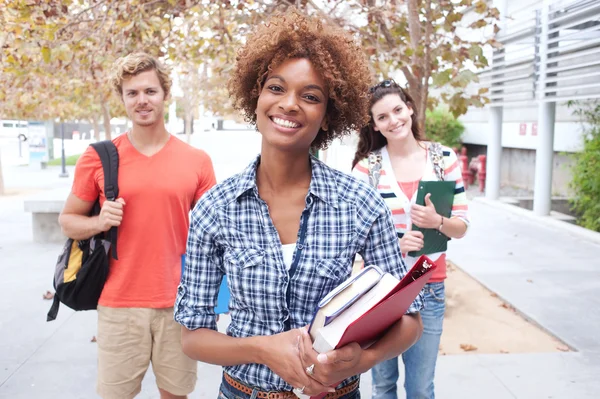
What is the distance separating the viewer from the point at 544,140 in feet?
38.2

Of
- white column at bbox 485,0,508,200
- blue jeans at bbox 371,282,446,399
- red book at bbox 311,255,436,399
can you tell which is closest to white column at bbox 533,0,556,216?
white column at bbox 485,0,508,200

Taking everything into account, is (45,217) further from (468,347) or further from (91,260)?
(91,260)

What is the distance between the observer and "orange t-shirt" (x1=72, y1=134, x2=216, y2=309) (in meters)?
3.11


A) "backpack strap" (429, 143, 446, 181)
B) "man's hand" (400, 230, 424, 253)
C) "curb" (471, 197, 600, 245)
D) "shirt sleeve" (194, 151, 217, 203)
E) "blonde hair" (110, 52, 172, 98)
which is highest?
"blonde hair" (110, 52, 172, 98)

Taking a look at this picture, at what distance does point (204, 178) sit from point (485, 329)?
366 centimetres

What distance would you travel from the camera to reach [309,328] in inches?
62.9

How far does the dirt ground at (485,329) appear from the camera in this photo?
5.39 metres

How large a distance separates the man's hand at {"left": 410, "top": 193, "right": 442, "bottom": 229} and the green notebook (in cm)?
3

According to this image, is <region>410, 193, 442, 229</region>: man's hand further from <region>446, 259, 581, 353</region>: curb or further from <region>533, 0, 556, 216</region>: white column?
<region>533, 0, 556, 216</region>: white column

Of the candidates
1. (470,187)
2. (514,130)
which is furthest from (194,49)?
(470,187)

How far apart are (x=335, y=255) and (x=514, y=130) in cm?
1527

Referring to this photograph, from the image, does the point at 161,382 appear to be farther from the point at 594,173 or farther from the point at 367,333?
the point at 594,173

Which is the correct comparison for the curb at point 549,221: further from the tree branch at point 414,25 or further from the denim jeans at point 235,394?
the denim jeans at point 235,394

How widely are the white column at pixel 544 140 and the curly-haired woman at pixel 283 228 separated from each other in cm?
1056
